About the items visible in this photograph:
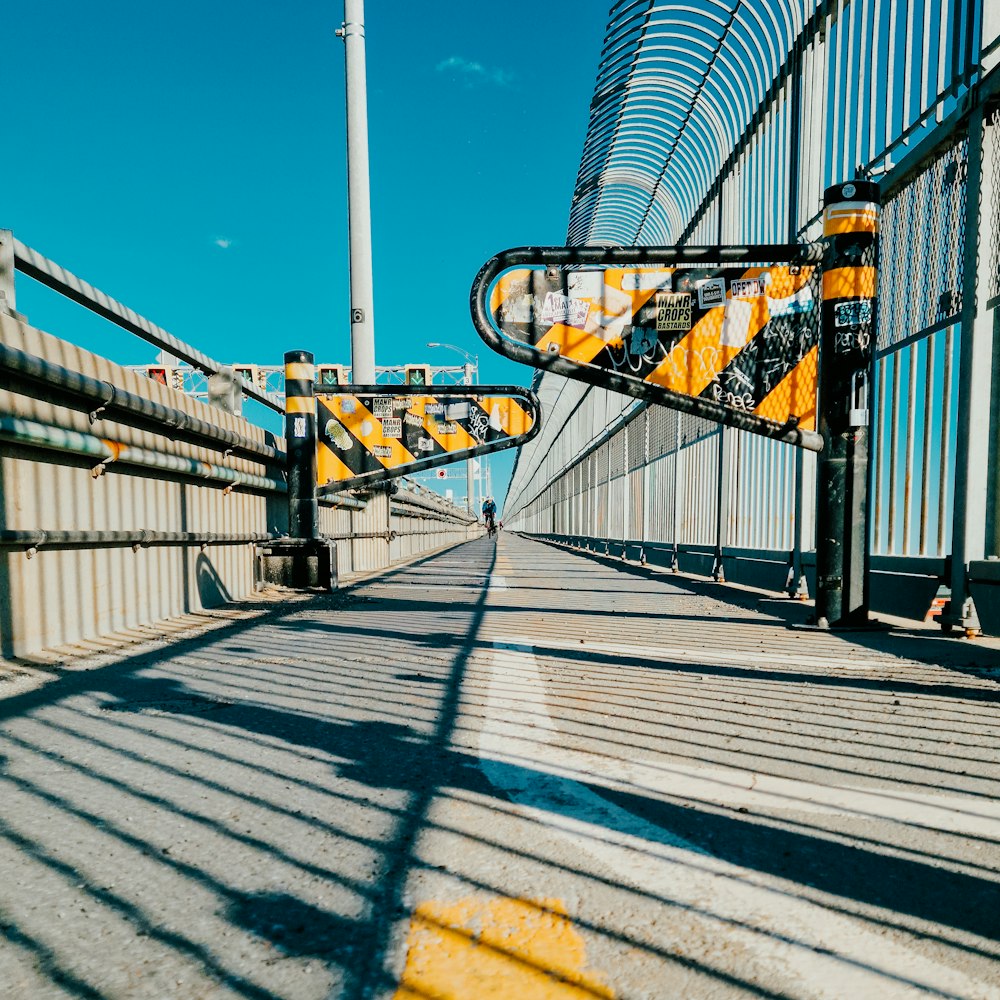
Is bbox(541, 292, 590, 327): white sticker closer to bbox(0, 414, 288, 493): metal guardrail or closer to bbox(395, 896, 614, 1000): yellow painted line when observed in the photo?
bbox(0, 414, 288, 493): metal guardrail

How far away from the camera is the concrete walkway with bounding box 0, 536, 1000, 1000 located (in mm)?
1443

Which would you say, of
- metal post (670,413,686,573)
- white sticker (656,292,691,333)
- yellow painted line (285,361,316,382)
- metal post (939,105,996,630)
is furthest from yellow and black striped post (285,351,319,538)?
metal post (670,413,686,573)

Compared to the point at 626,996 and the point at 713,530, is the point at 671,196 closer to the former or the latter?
the point at 713,530

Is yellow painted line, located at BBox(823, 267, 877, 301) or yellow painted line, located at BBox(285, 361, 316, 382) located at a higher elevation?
yellow painted line, located at BBox(823, 267, 877, 301)

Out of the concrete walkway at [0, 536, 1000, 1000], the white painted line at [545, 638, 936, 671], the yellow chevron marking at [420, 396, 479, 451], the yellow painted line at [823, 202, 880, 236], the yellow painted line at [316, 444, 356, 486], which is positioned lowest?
the white painted line at [545, 638, 936, 671]

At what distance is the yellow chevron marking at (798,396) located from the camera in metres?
5.98

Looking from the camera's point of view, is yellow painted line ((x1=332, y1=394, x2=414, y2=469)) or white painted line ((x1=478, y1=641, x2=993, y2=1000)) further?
yellow painted line ((x1=332, y1=394, x2=414, y2=469))

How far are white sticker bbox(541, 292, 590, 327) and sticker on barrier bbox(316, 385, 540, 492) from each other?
3.23 meters

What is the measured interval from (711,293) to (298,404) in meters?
4.36

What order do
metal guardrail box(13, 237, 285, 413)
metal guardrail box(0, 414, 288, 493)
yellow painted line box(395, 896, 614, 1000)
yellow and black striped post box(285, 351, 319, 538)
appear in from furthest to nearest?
1. yellow and black striped post box(285, 351, 319, 538)
2. metal guardrail box(13, 237, 285, 413)
3. metal guardrail box(0, 414, 288, 493)
4. yellow painted line box(395, 896, 614, 1000)

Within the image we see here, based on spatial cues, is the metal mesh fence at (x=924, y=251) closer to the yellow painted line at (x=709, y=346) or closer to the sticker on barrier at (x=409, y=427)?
the yellow painted line at (x=709, y=346)

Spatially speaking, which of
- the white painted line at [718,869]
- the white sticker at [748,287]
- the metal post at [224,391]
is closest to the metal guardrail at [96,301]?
the metal post at [224,391]

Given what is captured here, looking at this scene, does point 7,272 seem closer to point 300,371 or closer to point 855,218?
point 300,371

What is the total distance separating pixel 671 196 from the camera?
13641 mm
